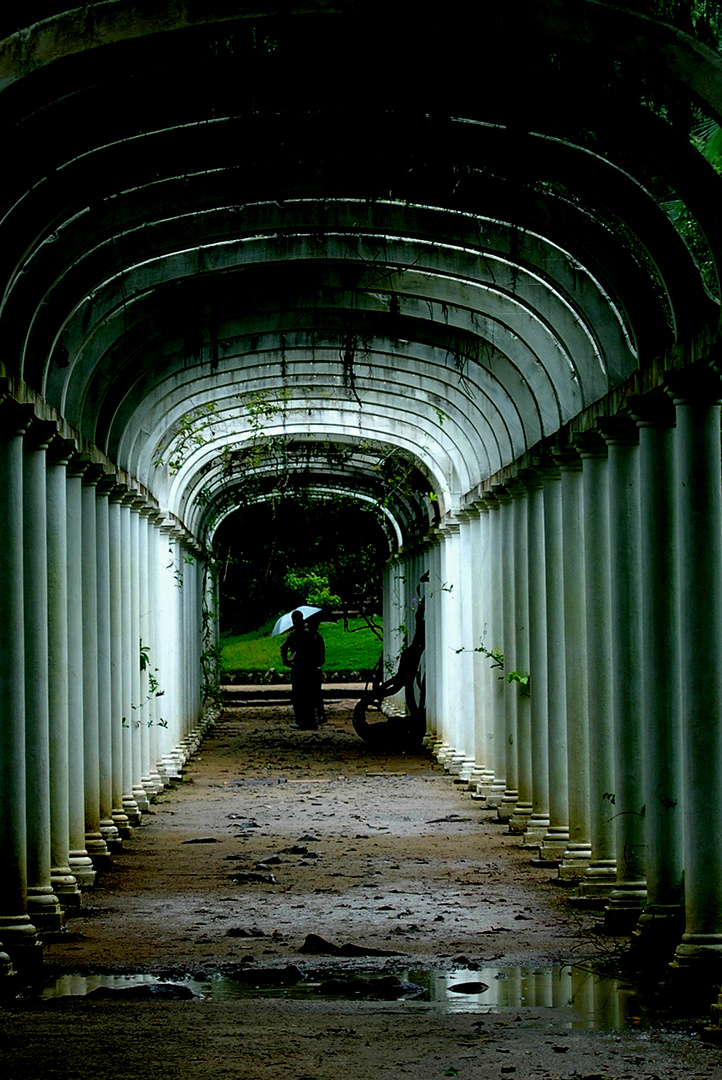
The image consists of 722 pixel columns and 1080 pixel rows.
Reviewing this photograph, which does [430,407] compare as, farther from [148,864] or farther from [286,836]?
[148,864]

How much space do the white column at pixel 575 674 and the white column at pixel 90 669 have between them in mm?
3447

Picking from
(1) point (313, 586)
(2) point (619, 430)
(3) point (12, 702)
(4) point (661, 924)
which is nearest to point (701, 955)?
(4) point (661, 924)

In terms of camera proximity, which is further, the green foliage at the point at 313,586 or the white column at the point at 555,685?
the green foliage at the point at 313,586

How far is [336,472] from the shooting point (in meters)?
24.0

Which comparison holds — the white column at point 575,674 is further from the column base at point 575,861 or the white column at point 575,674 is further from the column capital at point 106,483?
the column capital at point 106,483

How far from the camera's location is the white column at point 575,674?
1064 cm

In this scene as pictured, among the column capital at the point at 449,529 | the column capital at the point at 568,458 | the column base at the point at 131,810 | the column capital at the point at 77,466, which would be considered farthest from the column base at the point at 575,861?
the column capital at the point at 449,529

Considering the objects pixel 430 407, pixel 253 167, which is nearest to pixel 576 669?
pixel 253 167

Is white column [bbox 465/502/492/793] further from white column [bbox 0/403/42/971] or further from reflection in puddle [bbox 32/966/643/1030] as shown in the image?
reflection in puddle [bbox 32/966/643/1030]

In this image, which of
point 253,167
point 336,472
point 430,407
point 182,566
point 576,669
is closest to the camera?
point 253,167

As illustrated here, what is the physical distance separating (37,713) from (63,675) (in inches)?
40.0

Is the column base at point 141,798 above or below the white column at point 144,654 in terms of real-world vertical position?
below

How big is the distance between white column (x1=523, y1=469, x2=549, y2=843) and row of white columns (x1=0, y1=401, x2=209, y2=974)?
332 cm

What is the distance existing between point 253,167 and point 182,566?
12414 millimetres
